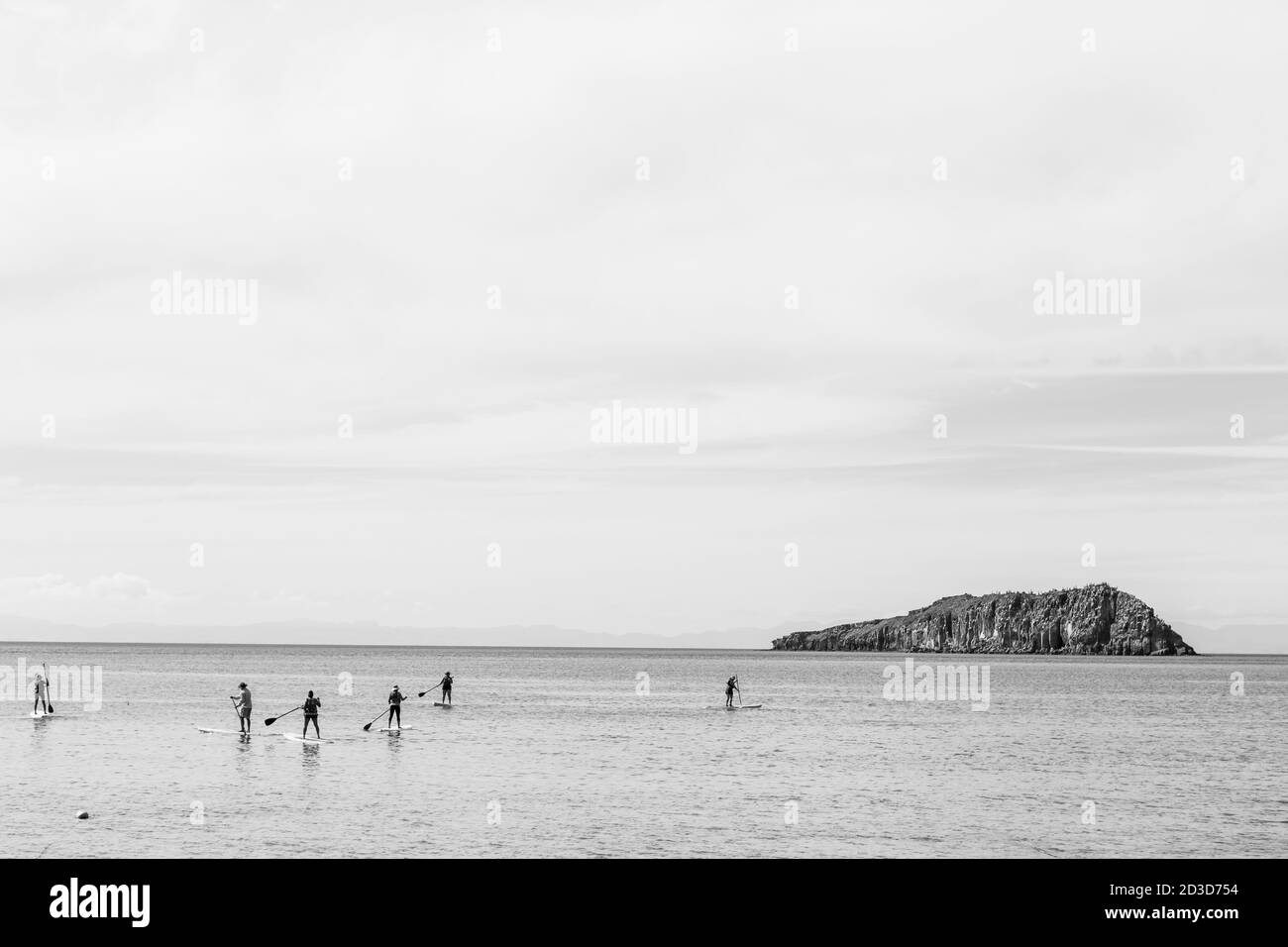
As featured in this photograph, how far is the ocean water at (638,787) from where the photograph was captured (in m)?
28.2

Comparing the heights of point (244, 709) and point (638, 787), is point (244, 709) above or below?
above

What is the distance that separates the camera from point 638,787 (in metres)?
37.7

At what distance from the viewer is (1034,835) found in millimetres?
30453

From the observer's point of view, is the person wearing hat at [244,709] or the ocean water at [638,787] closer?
the ocean water at [638,787]

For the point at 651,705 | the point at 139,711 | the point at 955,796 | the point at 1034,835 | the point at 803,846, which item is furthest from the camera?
the point at 651,705

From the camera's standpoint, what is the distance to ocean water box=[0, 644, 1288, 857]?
92.6ft

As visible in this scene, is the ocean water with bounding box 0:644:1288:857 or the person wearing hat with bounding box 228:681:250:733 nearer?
the ocean water with bounding box 0:644:1288:857

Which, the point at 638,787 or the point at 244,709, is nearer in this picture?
the point at 638,787
